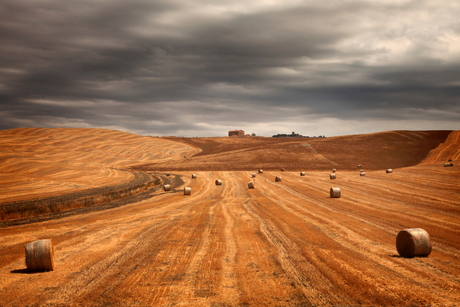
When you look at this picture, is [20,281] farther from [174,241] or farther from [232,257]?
[232,257]

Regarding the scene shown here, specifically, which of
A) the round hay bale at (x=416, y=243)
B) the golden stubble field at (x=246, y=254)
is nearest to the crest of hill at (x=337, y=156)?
the golden stubble field at (x=246, y=254)

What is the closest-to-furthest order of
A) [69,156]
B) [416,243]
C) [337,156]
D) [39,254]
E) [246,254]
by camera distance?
1. [39,254]
2. [416,243]
3. [246,254]
4. [337,156]
5. [69,156]

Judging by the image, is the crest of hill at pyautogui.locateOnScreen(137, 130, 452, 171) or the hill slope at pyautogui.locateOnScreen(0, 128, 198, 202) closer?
the hill slope at pyautogui.locateOnScreen(0, 128, 198, 202)

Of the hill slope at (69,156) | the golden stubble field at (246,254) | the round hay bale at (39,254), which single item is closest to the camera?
the golden stubble field at (246,254)

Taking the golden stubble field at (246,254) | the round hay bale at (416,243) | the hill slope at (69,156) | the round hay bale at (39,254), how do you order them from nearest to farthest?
the golden stubble field at (246,254), the round hay bale at (39,254), the round hay bale at (416,243), the hill slope at (69,156)

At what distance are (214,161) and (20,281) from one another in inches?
2756

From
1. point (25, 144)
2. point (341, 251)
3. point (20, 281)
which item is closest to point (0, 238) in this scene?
point (20, 281)

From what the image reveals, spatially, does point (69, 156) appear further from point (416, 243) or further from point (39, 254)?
point (416, 243)

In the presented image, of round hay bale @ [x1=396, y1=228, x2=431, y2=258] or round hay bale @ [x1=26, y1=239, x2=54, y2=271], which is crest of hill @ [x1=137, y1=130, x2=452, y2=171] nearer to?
round hay bale @ [x1=396, y1=228, x2=431, y2=258]

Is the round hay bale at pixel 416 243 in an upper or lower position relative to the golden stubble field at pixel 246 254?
upper

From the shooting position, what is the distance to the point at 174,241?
12523 mm

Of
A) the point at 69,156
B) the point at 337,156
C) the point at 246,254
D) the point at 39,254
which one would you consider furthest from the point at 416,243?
the point at 69,156

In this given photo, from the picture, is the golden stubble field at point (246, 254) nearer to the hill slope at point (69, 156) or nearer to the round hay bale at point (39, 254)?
the round hay bale at point (39, 254)

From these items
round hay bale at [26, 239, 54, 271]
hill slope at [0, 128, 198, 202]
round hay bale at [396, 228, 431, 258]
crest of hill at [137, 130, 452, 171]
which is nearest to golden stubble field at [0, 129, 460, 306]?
round hay bale at [396, 228, 431, 258]
